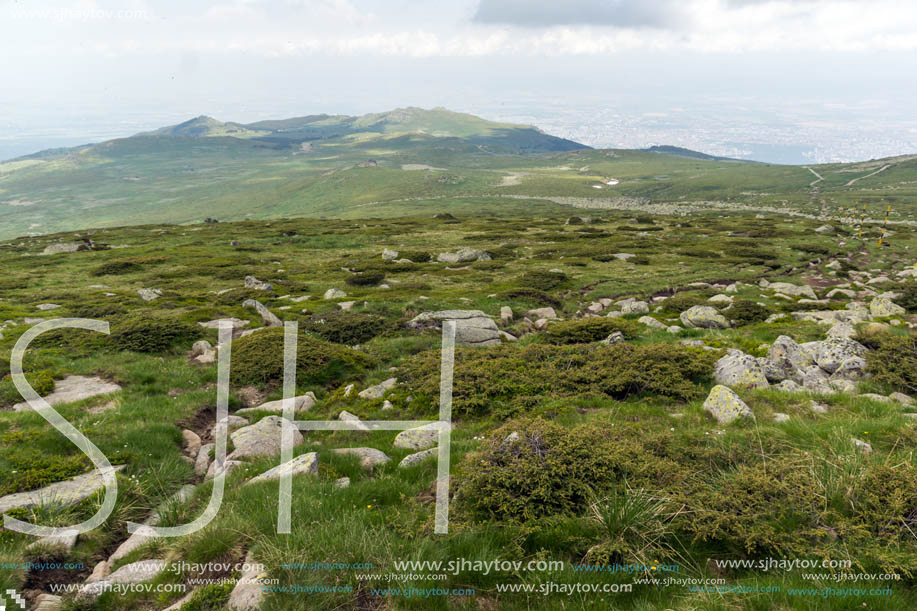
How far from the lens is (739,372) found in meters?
12.4

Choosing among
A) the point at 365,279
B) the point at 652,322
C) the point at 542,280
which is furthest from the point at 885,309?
the point at 365,279

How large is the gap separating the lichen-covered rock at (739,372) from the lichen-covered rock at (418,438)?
860 cm

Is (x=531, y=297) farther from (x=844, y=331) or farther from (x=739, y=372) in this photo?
(x=739, y=372)

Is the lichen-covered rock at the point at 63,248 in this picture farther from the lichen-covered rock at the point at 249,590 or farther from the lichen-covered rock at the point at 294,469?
the lichen-covered rock at the point at 249,590

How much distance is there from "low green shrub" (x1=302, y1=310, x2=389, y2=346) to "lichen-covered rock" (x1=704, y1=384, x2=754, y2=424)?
50.6ft

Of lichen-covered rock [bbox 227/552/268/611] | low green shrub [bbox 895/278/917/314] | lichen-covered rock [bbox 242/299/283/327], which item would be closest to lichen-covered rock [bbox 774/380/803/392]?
lichen-covered rock [bbox 227/552/268/611]

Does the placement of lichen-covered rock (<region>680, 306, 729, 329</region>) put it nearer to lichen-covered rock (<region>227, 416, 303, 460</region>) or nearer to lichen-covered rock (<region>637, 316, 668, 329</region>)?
lichen-covered rock (<region>637, 316, 668, 329</region>)

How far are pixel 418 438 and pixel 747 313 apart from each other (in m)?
22.0

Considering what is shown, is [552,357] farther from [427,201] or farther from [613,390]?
A: [427,201]

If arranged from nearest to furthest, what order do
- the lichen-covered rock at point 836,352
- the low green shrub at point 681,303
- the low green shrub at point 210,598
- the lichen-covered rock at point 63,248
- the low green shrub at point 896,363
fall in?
the low green shrub at point 210,598
the low green shrub at point 896,363
the lichen-covered rock at point 836,352
the low green shrub at point 681,303
the lichen-covered rock at point 63,248

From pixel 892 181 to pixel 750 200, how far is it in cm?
7571

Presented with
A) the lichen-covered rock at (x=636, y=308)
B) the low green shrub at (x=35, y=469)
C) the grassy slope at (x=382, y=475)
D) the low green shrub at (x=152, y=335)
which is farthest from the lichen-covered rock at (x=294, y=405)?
the lichen-covered rock at (x=636, y=308)

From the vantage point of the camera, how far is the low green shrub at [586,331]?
1877cm

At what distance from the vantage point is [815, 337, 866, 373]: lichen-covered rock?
13.4 m
